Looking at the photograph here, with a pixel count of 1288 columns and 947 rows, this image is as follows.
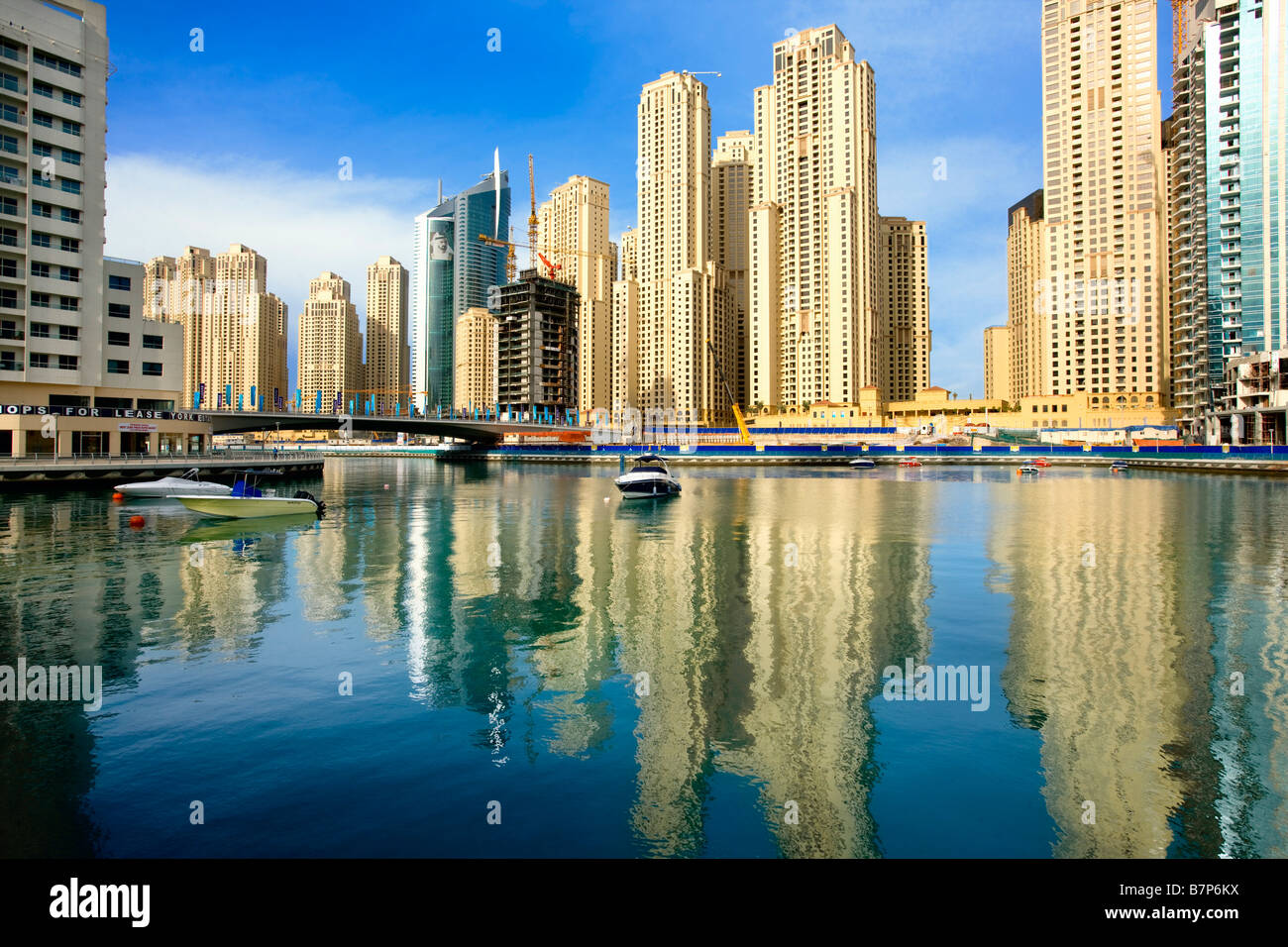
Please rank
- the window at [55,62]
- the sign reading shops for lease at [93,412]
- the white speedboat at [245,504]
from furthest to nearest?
the window at [55,62], the sign reading shops for lease at [93,412], the white speedboat at [245,504]

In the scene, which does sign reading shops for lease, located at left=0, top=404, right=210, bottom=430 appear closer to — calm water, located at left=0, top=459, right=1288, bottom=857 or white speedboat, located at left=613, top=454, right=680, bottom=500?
calm water, located at left=0, top=459, right=1288, bottom=857

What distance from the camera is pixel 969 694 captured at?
15.9 m

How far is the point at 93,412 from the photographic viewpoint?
275 ft

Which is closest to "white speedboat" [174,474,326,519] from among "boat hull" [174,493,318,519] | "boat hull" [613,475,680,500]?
"boat hull" [174,493,318,519]

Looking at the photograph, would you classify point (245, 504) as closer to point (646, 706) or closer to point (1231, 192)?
point (646, 706)

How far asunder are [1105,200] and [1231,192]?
63.5 meters

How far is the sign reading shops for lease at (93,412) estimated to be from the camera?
76.7m

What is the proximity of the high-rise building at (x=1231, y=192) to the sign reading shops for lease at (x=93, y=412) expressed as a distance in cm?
16294

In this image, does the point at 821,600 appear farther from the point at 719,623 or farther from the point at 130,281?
the point at 130,281

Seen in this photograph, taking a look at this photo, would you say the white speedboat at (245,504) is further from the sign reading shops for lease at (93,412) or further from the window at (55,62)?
the window at (55,62)

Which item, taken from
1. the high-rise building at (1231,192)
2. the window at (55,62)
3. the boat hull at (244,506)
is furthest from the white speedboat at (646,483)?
the high-rise building at (1231,192)
